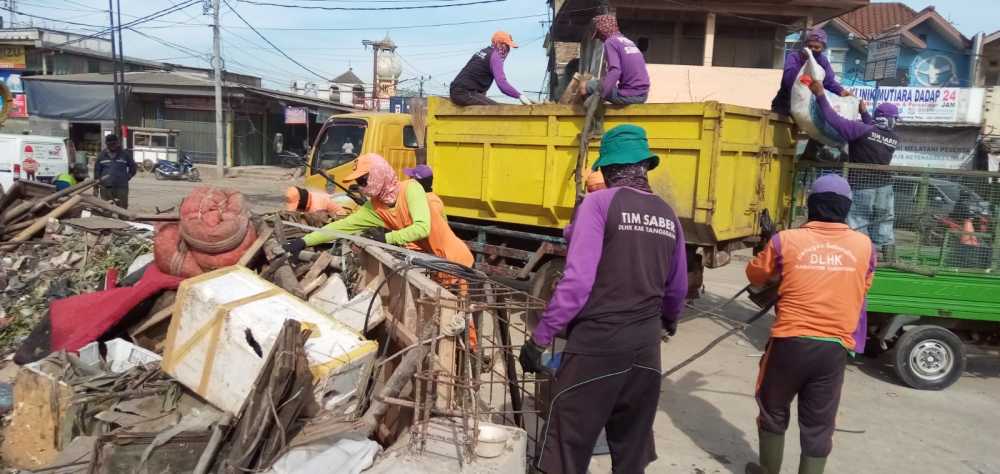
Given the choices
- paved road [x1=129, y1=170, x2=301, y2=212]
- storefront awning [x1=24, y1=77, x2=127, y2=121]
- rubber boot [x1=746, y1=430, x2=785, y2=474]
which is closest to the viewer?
rubber boot [x1=746, y1=430, x2=785, y2=474]

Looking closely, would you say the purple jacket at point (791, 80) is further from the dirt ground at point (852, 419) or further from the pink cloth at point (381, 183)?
the pink cloth at point (381, 183)

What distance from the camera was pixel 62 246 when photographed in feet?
18.7

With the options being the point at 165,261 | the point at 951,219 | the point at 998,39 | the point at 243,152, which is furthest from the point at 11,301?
the point at 998,39

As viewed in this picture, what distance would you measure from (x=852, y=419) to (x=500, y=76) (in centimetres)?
483

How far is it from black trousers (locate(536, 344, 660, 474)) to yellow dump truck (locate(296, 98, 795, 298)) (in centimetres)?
302

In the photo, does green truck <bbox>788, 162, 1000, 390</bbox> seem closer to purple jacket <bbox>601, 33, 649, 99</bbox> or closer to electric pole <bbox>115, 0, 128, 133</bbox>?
purple jacket <bbox>601, 33, 649, 99</bbox>

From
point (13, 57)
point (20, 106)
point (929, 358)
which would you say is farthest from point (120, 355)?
point (13, 57)

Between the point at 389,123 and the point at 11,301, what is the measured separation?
5.00 meters

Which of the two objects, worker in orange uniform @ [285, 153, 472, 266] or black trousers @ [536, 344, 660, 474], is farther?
worker in orange uniform @ [285, 153, 472, 266]

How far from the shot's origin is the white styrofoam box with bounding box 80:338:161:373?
3.76 meters

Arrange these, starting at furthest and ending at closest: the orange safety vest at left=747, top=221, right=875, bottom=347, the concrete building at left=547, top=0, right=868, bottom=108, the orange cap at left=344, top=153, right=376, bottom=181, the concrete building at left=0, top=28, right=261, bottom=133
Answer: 1. the concrete building at left=0, top=28, right=261, bottom=133
2. the concrete building at left=547, top=0, right=868, bottom=108
3. the orange cap at left=344, top=153, right=376, bottom=181
4. the orange safety vest at left=747, top=221, right=875, bottom=347

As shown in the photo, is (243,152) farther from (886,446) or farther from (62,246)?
(886,446)

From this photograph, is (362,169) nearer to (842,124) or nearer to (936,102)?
(842,124)

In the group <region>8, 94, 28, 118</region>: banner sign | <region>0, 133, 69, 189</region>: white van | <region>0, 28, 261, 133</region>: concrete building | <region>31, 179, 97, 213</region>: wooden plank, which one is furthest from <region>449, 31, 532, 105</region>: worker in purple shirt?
<region>8, 94, 28, 118</region>: banner sign
